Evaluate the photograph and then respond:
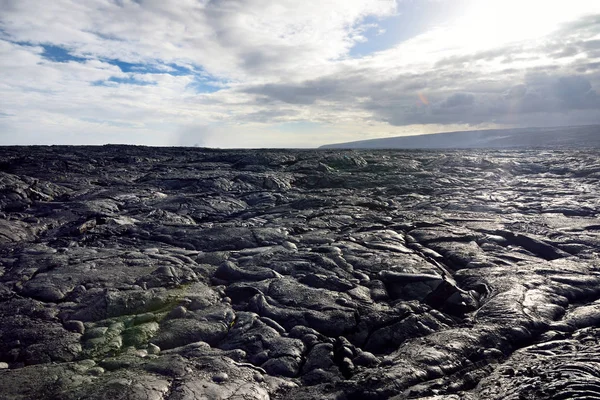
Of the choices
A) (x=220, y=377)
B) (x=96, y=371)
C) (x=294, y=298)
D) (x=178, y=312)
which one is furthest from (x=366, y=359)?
(x=96, y=371)

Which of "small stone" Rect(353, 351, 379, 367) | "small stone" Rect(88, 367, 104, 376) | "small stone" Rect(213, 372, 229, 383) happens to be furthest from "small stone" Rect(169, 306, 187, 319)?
"small stone" Rect(353, 351, 379, 367)

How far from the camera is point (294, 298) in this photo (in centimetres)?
784

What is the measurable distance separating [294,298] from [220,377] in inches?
101

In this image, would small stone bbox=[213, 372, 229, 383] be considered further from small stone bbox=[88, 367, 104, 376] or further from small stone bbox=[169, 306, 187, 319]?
small stone bbox=[169, 306, 187, 319]

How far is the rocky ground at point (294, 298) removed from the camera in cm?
553

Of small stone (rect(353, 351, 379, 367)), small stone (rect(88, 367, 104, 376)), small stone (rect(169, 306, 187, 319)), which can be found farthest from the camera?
small stone (rect(169, 306, 187, 319))

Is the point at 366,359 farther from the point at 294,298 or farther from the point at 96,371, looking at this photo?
the point at 96,371

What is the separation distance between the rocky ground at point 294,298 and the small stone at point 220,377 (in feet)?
0.23

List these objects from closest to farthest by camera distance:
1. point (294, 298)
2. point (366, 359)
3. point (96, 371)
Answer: point (96, 371)
point (366, 359)
point (294, 298)

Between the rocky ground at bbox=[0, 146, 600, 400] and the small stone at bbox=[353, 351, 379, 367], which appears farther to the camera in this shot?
the small stone at bbox=[353, 351, 379, 367]

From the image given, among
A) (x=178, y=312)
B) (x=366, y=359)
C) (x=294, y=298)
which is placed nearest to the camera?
(x=366, y=359)

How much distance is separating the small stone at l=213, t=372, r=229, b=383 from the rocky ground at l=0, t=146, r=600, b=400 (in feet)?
0.23

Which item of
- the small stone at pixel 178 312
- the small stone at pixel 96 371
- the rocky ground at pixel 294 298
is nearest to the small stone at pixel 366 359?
the rocky ground at pixel 294 298

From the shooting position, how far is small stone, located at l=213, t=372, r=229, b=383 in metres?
5.50
